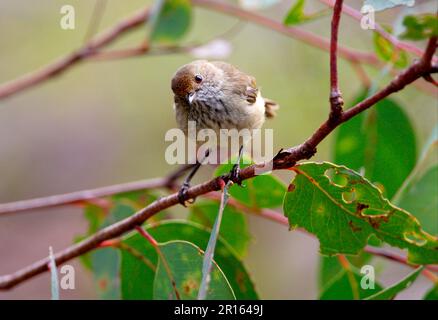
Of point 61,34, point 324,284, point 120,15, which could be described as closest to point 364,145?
point 324,284

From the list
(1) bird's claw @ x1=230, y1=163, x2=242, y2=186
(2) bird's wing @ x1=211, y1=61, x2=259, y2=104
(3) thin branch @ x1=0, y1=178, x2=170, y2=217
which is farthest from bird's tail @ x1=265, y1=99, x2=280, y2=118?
(1) bird's claw @ x1=230, y1=163, x2=242, y2=186

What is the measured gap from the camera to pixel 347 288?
2.23 m

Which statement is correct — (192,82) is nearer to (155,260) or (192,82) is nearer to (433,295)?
(155,260)

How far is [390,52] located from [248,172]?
0.91m

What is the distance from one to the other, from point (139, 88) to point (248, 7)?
391cm

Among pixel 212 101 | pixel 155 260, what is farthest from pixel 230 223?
pixel 212 101

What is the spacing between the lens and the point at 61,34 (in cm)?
643

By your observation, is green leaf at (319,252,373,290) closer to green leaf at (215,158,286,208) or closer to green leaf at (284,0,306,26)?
green leaf at (215,158,286,208)

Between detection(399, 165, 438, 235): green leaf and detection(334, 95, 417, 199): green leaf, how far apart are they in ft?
0.48

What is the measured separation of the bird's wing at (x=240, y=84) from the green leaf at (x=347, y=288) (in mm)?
884

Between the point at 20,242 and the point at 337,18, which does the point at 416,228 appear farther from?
the point at 20,242
